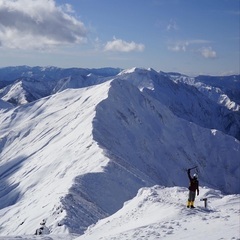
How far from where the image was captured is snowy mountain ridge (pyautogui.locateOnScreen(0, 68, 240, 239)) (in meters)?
49.5

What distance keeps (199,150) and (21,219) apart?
131 meters

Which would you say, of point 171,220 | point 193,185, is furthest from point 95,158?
point 171,220

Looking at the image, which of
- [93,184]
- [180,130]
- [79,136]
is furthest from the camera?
[180,130]

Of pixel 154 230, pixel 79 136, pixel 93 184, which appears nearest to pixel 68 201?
pixel 93 184

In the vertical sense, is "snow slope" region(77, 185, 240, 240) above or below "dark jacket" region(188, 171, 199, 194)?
below

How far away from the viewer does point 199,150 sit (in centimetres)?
17312

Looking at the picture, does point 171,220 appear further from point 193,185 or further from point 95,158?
point 95,158

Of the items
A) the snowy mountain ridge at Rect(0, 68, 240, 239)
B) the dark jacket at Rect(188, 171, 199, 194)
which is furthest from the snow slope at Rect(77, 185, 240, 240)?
the dark jacket at Rect(188, 171, 199, 194)

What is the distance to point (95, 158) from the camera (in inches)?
3095

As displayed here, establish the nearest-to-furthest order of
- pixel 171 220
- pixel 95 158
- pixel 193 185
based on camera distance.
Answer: pixel 171 220, pixel 193 185, pixel 95 158

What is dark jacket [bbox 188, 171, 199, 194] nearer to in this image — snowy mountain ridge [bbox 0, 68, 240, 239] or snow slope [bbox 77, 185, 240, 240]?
snow slope [bbox 77, 185, 240, 240]

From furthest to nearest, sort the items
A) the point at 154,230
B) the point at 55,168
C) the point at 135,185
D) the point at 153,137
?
the point at 153,137, the point at 55,168, the point at 135,185, the point at 154,230

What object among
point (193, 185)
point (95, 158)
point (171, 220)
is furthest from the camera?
point (95, 158)

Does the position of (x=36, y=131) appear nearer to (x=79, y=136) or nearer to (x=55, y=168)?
(x=79, y=136)
